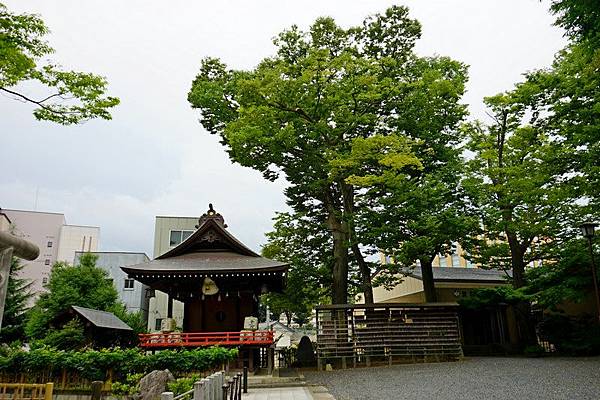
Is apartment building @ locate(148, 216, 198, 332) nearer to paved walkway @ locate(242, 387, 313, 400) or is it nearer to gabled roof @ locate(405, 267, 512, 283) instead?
gabled roof @ locate(405, 267, 512, 283)

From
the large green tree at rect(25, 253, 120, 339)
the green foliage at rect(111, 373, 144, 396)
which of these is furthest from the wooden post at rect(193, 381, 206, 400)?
the large green tree at rect(25, 253, 120, 339)

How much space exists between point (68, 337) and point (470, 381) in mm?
15272

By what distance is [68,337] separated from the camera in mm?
17797

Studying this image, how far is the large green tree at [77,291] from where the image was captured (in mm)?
23719

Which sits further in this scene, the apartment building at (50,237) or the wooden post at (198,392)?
the apartment building at (50,237)

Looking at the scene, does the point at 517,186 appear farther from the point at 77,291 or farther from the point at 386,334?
the point at 77,291

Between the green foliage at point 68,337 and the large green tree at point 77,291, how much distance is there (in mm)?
5558

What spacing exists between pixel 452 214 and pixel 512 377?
800cm

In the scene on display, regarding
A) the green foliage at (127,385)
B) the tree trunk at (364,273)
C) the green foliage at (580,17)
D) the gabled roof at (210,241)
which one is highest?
the green foliage at (580,17)

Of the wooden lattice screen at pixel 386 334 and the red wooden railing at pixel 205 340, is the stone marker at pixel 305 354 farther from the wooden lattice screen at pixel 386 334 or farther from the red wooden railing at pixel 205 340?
the red wooden railing at pixel 205 340

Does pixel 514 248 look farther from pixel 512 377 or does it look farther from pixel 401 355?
pixel 512 377

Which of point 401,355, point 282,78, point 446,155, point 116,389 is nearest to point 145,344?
point 116,389

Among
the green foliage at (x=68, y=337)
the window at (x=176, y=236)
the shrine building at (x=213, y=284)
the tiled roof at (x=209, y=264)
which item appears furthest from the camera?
the window at (x=176, y=236)

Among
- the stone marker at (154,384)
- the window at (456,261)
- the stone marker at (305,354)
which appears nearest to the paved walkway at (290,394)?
the stone marker at (154,384)
